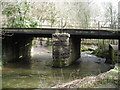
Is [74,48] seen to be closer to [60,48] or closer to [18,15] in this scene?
[60,48]

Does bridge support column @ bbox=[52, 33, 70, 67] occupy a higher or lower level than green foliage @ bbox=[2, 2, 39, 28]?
lower

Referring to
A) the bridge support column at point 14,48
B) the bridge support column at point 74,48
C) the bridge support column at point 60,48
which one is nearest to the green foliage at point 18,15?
the bridge support column at point 14,48

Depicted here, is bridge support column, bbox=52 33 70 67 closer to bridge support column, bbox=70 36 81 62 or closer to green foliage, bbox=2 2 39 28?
bridge support column, bbox=70 36 81 62

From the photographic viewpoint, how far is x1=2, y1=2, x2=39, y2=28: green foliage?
71.9ft

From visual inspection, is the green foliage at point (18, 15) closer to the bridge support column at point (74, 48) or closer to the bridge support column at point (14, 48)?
the bridge support column at point (14, 48)

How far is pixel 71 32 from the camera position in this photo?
16672mm

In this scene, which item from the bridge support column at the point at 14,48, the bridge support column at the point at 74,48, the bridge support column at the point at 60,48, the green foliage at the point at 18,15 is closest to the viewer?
the bridge support column at the point at 60,48

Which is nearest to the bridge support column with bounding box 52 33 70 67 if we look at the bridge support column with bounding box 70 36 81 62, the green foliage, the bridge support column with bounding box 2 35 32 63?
the bridge support column with bounding box 70 36 81 62

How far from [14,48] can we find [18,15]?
19.1ft

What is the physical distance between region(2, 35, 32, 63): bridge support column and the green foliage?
187cm

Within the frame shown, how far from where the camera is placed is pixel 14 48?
20.6m

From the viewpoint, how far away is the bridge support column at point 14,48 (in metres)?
18.4

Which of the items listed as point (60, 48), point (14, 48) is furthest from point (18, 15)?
point (60, 48)

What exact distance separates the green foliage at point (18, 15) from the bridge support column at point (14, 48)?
1.87 m
